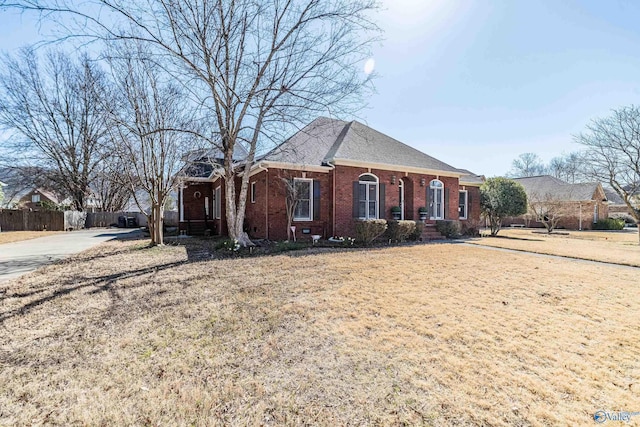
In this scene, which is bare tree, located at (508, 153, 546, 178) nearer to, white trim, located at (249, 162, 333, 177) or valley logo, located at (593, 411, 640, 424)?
white trim, located at (249, 162, 333, 177)

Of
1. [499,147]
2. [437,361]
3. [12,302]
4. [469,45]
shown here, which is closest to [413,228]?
[469,45]

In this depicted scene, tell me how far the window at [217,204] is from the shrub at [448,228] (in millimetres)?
11789

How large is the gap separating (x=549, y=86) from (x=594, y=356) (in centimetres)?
1296

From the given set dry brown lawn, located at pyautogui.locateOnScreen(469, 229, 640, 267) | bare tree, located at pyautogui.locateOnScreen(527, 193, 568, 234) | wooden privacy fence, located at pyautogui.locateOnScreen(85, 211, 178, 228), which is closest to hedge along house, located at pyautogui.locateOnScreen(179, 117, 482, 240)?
dry brown lawn, located at pyautogui.locateOnScreen(469, 229, 640, 267)

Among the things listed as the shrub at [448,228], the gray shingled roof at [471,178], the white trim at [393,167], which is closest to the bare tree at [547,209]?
the gray shingled roof at [471,178]

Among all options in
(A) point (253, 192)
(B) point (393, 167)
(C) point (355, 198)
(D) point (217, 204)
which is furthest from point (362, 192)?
(D) point (217, 204)

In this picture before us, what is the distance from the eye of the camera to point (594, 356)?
3.10 m

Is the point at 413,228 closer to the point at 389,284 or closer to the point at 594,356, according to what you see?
the point at 389,284

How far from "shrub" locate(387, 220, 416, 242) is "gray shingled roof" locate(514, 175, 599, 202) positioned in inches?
862

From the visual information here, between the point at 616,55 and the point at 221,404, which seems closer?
the point at 221,404

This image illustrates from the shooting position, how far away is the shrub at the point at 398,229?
489 inches

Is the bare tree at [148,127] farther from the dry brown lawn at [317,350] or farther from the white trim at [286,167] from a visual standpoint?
the dry brown lawn at [317,350]

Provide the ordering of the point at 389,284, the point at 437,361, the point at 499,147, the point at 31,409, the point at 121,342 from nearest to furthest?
the point at 31,409 → the point at 437,361 → the point at 121,342 → the point at 389,284 → the point at 499,147

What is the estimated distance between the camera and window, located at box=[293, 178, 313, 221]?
11938mm
